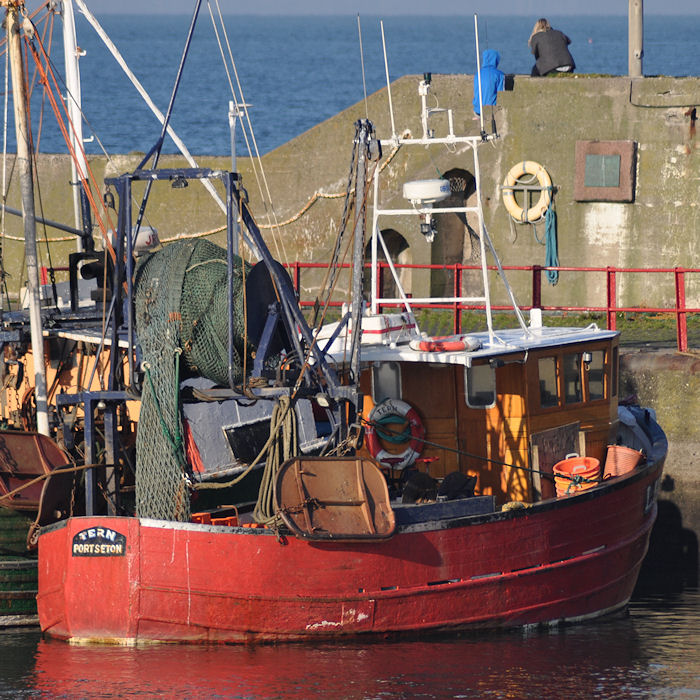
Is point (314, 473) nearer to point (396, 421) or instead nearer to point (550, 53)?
point (396, 421)

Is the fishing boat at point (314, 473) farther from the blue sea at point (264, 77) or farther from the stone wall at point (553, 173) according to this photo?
the blue sea at point (264, 77)

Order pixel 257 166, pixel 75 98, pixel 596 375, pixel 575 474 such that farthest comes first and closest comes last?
pixel 257 166
pixel 75 98
pixel 596 375
pixel 575 474

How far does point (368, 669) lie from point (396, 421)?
2686 mm

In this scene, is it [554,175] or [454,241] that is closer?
[554,175]

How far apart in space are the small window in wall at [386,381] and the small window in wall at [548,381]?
1.31 metres

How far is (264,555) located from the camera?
11445 millimetres

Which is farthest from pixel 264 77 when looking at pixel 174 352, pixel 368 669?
pixel 368 669

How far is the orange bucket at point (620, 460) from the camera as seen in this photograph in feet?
44.8

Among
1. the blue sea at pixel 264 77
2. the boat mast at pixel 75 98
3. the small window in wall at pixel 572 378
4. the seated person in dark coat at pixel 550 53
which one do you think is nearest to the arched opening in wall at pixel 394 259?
the seated person in dark coat at pixel 550 53

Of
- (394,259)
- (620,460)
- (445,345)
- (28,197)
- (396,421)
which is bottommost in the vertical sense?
(620,460)

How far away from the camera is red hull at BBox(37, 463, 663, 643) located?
11.5 m

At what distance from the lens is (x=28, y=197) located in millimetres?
13234

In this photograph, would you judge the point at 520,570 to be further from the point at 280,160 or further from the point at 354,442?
the point at 280,160

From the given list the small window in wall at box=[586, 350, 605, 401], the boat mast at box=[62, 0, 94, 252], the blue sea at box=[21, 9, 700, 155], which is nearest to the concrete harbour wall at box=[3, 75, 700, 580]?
the boat mast at box=[62, 0, 94, 252]
